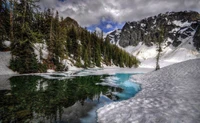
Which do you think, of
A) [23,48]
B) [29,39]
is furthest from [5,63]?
[29,39]

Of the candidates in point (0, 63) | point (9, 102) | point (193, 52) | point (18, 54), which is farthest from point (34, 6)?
point (193, 52)

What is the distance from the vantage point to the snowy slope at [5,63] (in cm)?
1805

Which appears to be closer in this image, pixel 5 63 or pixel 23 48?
pixel 5 63

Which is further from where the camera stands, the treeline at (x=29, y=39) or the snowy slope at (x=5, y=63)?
the treeline at (x=29, y=39)

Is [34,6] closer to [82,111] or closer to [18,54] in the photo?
[18,54]

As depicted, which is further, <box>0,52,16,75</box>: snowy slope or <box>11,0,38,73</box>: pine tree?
<box>11,0,38,73</box>: pine tree

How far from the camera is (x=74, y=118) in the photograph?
519cm

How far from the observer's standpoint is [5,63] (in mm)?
19344

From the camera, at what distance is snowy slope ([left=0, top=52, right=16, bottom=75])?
1805 cm

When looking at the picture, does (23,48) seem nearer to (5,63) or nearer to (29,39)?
(29,39)

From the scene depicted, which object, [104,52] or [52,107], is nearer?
[52,107]

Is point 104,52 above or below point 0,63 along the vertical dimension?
above

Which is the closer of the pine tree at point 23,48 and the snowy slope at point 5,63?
the snowy slope at point 5,63

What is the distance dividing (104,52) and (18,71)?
51290mm
